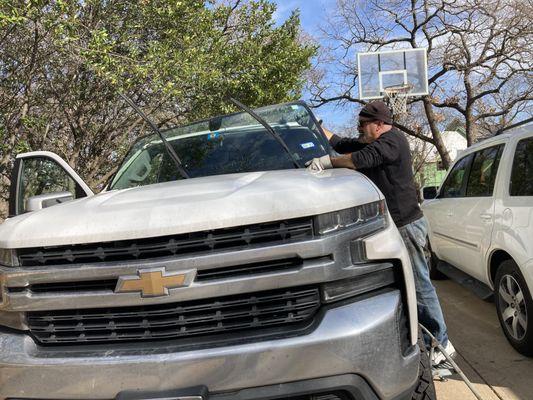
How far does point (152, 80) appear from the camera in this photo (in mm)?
8711

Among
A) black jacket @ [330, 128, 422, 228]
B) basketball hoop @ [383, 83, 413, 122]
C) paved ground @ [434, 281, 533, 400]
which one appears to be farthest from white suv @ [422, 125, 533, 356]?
basketball hoop @ [383, 83, 413, 122]

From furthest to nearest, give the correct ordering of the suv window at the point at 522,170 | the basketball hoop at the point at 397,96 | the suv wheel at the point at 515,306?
the basketball hoop at the point at 397,96 < the suv window at the point at 522,170 < the suv wheel at the point at 515,306

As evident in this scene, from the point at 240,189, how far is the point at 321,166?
0.87m

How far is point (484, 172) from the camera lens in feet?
16.2

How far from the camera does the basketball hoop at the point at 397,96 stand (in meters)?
19.2

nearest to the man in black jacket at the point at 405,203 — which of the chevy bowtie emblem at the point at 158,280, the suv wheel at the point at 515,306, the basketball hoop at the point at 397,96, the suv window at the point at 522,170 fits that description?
the suv wheel at the point at 515,306

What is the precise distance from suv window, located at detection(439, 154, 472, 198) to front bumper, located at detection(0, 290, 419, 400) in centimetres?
386

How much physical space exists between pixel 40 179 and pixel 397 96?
16612 millimetres

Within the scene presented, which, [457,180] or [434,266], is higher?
[457,180]

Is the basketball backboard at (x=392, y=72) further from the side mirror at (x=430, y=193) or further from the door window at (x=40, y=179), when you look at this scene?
the door window at (x=40, y=179)

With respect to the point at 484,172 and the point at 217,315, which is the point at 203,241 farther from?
the point at 484,172

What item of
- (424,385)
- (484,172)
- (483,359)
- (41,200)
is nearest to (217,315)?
(424,385)

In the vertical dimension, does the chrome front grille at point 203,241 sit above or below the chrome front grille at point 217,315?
above

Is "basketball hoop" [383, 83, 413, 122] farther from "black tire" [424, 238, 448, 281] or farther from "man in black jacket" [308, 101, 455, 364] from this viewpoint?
"man in black jacket" [308, 101, 455, 364]
